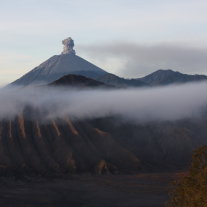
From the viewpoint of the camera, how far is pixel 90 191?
140125 millimetres

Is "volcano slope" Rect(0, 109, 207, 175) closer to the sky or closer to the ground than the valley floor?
closer to the sky

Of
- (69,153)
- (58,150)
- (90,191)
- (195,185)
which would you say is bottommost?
(90,191)

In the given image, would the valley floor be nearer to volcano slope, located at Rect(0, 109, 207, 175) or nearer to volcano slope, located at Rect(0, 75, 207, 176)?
volcano slope, located at Rect(0, 75, 207, 176)

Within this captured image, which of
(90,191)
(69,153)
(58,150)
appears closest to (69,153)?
(69,153)

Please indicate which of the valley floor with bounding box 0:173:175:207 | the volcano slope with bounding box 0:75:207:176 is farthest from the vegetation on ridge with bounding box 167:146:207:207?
the volcano slope with bounding box 0:75:207:176

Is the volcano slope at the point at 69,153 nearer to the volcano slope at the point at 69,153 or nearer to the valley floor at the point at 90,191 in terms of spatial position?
the volcano slope at the point at 69,153

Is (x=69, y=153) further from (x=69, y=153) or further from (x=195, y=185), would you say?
(x=195, y=185)

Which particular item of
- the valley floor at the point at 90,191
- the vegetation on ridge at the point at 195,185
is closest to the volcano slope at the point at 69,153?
the valley floor at the point at 90,191

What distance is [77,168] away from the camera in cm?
17350

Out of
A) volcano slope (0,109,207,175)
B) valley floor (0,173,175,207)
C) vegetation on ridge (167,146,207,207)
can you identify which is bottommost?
valley floor (0,173,175,207)

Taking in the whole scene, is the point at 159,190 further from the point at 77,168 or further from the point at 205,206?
the point at 205,206

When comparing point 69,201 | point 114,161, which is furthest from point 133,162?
point 69,201

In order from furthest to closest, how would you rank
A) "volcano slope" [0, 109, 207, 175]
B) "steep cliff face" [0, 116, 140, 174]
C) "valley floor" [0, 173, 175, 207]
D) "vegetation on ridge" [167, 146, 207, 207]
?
"volcano slope" [0, 109, 207, 175] → "steep cliff face" [0, 116, 140, 174] → "valley floor" [0, 173, 175, 207] → "vegetation on ridge" [167, 146, 207, 207]

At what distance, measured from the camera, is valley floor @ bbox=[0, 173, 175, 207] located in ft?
402
